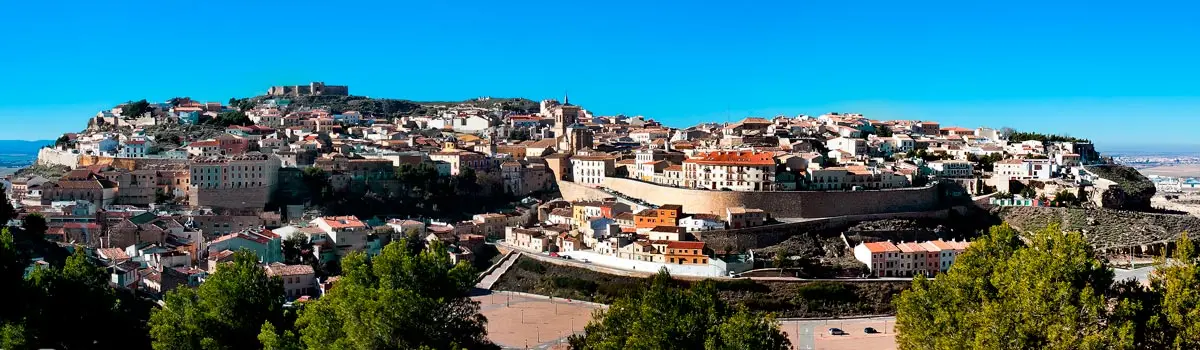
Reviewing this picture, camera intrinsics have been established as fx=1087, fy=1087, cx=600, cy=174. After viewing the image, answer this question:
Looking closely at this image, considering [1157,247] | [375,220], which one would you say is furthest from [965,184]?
[375,220]

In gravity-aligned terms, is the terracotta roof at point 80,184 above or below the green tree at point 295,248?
above

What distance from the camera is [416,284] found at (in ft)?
63.1

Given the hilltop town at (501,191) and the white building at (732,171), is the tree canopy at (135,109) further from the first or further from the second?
the white building at (732,171)

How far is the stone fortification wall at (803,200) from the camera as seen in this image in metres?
35.2

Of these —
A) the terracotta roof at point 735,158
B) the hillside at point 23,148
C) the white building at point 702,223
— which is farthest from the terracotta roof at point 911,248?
the hillside at point 23,148

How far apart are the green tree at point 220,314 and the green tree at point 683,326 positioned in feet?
19.0

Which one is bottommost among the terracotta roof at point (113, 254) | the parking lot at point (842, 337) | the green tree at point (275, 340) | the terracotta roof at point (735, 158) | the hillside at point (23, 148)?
the parking lot at point (842, 337)

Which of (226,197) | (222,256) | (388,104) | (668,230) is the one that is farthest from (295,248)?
(388,104)

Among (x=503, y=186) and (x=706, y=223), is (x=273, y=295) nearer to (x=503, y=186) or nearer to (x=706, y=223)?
(x=706, y=223)

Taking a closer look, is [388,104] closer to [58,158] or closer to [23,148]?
[58,158]

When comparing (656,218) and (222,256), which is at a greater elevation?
(656,218)

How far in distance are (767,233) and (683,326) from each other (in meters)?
16.6

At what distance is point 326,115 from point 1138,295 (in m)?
48.0

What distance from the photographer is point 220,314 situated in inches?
715
